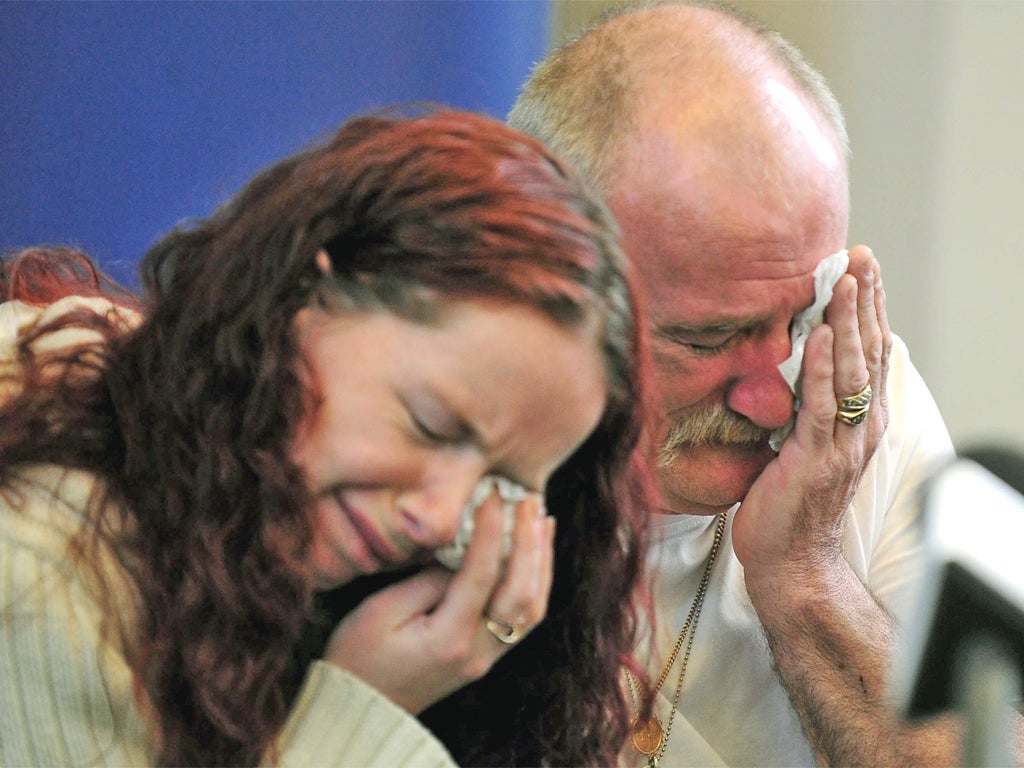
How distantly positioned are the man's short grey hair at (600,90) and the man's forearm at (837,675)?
478mm

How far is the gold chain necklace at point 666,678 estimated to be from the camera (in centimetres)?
138

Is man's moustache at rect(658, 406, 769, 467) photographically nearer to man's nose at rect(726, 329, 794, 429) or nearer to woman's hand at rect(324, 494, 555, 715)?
man's nose at rect(726, 329, 794, 429)

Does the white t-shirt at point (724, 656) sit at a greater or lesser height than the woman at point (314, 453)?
lesser

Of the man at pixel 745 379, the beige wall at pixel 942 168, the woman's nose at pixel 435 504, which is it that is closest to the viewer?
the woman's nose at pixel 435 504

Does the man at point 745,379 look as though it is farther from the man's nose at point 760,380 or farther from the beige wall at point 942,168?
the beige wall at point 942,168

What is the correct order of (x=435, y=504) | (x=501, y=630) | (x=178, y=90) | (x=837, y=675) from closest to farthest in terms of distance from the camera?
(x=435, y=504) < (x=501, y=630) < (x=837, y=675) < (x=178, y=90)

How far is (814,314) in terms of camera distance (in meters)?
1.33

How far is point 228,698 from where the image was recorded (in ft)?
3.02

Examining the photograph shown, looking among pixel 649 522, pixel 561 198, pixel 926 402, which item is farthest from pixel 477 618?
pixel 926 402

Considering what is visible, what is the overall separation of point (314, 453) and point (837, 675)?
748 millimetres

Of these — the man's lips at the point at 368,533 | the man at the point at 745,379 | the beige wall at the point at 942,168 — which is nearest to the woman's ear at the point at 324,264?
the man's lips at the point at 368,533

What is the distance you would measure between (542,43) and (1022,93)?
2.82 feet

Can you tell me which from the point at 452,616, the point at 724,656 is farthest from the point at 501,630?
the point at 724,656

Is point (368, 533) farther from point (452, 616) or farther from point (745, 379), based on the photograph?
point (745, 379)
